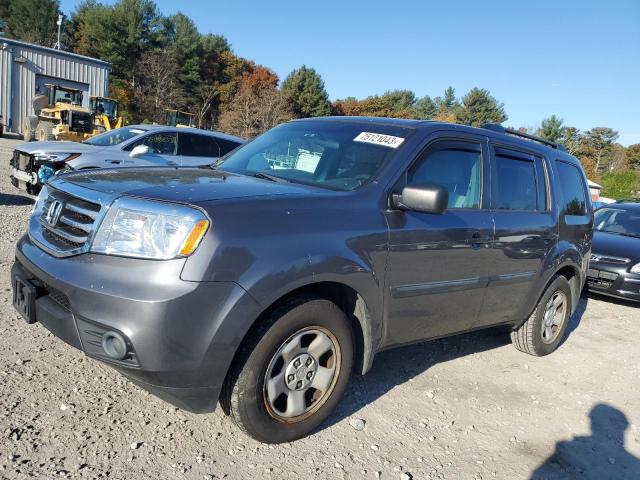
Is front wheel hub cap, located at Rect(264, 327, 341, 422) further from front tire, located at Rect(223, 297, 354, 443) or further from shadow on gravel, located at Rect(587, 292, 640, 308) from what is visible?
shadow on gravel, located at Rect(587, 292, 640, 308)

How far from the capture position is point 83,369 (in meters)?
3.40

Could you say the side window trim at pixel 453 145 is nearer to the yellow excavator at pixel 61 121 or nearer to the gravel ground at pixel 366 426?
the gravel ground at pixel 366 426

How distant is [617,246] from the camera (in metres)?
7.99

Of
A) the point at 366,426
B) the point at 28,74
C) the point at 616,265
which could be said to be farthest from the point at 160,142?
the point at 28,74

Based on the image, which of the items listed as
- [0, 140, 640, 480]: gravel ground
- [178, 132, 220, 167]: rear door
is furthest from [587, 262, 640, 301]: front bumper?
[178, 132, 220, 167]: rear door

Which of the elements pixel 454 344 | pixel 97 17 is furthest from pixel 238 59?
pixel 454 344

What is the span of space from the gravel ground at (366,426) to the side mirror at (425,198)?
1391 millimetres

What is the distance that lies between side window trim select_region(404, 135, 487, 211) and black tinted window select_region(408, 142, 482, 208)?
0.05ft

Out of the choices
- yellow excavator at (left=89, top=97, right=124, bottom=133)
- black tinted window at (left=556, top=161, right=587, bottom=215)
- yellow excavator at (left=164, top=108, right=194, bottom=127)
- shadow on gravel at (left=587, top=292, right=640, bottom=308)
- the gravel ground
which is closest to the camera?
the gravel ground

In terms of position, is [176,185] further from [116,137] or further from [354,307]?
[116,137]

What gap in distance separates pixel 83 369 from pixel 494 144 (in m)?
3.39

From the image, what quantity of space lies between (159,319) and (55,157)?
7645 millimetres

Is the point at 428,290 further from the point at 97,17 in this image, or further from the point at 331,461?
the point at 97,17

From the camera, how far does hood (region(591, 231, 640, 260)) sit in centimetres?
774
